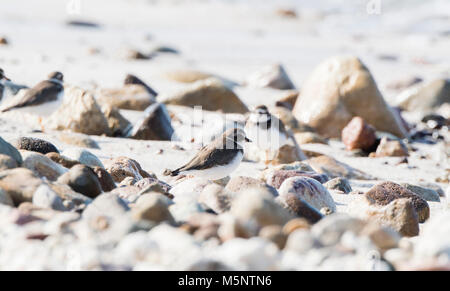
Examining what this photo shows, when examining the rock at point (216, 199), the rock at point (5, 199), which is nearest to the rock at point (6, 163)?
the rock at point (5, 199)

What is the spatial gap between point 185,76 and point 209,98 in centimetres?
194

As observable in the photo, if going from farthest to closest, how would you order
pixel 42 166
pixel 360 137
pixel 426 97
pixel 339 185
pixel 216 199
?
pixel 426 97, pixel 360 137, pixel 339 185, pixel 42 166, pixel 216 199

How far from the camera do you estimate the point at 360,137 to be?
25.4ft

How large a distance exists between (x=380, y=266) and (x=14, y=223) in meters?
1.63

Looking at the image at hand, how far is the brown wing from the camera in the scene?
6785mm

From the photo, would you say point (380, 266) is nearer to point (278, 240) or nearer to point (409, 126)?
point (278, 240)

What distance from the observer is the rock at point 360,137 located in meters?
7.75

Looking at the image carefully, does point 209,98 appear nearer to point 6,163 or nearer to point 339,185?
point 339,185

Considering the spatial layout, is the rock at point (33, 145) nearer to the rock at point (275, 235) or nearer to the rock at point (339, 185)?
the rock at point (339, 185)

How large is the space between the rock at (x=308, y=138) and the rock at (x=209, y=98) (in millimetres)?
1216

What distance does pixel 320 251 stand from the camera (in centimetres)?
296

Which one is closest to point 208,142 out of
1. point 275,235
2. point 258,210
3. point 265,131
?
point 265,131
